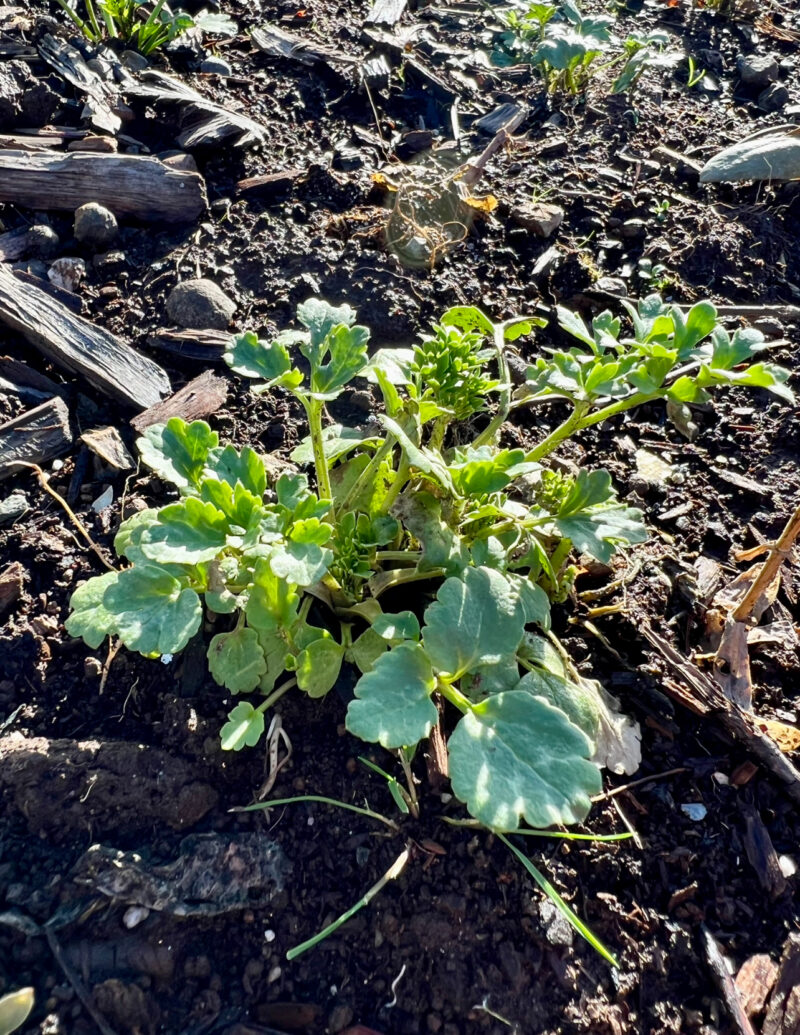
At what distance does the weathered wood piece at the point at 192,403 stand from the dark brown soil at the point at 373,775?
56 millimetres

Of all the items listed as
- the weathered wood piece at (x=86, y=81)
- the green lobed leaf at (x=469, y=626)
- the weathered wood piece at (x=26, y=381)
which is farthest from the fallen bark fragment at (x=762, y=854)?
the weathered wood piece at (x=86, y=81)

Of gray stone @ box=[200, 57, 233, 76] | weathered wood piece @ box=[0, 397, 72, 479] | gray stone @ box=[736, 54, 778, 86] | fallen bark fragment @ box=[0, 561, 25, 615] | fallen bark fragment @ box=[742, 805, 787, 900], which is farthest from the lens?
gray stone @ box=[736, 54, 778, 86]

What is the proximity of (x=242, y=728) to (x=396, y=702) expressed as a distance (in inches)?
14.4

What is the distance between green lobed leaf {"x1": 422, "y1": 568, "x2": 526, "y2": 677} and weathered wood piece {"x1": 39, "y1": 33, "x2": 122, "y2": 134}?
266 centimetres

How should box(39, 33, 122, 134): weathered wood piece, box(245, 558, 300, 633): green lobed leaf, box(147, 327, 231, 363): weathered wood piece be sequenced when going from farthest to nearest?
box(39, 33, 122, 134): weathered wood piece < box(147, 327, 231, 363): weathered wood piece < box(245, 558, 300, 633): green lobed leaf

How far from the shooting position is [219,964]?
165 cm

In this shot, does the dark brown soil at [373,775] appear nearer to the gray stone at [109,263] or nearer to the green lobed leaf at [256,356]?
the gray stone at [109,263]

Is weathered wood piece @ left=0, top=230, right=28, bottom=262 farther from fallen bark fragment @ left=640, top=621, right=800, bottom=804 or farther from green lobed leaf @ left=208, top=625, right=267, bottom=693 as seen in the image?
fallen bark fragment @ left=640, top=621, right=800, bottom=804

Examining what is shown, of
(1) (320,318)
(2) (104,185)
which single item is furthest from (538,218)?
(2) (104,185)

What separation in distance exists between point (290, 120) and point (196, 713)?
2.74 m

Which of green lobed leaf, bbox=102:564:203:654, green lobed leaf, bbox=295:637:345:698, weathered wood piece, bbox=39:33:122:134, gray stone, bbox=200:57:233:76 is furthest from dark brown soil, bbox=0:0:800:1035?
gray stone, bbox=200:57:233:76

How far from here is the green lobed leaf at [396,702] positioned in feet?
4.50

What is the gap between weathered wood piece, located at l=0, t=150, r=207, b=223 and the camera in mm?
2898

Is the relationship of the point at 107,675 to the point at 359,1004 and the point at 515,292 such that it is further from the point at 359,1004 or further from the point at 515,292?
the point at 515,292
